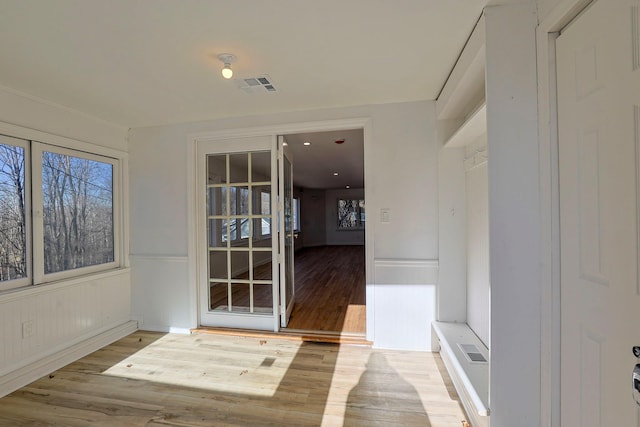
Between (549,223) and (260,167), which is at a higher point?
(260,167)

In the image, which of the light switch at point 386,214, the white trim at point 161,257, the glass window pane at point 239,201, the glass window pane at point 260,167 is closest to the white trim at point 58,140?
the white trim at point 161,257

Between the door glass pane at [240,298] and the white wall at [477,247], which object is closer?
the white wall at [477,247]

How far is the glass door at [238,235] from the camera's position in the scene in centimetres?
302

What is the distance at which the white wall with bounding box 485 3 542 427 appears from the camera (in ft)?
4.44

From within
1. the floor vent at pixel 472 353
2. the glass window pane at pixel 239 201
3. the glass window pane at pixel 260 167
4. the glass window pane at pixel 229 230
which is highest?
the glass window pane at pixel 260 167

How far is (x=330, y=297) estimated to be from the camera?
→ 4.27 metres

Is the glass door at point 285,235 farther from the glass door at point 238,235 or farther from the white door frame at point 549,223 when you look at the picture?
the white door frame at point 549,223

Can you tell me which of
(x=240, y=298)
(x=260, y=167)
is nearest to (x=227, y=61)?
(x=260, y=167)

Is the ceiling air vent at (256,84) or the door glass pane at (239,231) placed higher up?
the ceiling air vent at (256,84)

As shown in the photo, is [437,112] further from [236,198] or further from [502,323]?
[236,198]

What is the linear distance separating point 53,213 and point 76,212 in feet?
0.72

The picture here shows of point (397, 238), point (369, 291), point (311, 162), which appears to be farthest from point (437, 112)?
point (311, 162)

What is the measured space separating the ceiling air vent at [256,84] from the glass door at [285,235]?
2.26 feet

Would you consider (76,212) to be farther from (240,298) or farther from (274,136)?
(274,136)
